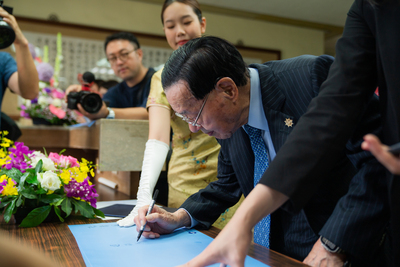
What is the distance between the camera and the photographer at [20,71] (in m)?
1.69

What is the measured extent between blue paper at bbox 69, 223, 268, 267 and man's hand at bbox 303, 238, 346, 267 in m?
0.10

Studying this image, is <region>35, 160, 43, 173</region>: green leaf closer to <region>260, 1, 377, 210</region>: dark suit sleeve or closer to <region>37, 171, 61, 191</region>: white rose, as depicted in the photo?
<region>37, 171, 61, 191</region>: white rose

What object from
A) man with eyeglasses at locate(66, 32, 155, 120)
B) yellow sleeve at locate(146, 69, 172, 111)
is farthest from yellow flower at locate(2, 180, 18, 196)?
man with eyeglasses at locate(66, 32, 155, 120)

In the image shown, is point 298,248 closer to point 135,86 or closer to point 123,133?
point 123,133

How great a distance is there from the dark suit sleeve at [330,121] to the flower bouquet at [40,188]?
2.37 feet

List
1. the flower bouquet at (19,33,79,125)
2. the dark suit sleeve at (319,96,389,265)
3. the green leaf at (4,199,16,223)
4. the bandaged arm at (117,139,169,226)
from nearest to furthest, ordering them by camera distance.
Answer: the dark suit sleeve at (319,96,389,265) < the green leaf at (4,199,16,223) < the bandaged arm at (117,139,169,226) < the flower bouquet at (19,33,79,125)

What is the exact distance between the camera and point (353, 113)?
2.04ft

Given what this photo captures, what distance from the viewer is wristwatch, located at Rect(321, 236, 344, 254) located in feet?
2.19

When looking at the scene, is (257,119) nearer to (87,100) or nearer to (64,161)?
(64,161)

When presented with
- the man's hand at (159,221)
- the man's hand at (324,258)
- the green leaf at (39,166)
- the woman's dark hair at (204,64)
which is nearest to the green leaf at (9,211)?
the green leaf at (39,166)

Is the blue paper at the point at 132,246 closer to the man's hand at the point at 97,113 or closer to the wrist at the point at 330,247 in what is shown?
the wrist at the point at 330,247

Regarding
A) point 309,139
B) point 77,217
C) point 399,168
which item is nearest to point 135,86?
point 77,217

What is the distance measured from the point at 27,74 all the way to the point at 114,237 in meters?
1.17

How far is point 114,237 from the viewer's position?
0.93 m
